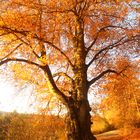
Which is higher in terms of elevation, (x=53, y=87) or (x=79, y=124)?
(x=53, y=87)

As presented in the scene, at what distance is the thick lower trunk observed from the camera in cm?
1156

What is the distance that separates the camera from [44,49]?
12789mm

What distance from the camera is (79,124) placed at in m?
11.7

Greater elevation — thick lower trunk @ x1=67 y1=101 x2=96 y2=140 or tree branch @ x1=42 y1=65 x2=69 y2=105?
tree branch @ x1=42 y1=65 x2=69 y2=105

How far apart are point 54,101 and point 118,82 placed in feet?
11.0

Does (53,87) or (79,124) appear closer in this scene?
Answer: (79,124)

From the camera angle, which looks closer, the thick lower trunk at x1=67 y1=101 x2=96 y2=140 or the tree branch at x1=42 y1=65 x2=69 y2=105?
the thick lower trunk at x1=67 y1=101 x2=96 y2=140

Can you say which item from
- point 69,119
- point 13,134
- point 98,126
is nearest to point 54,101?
point 69,119

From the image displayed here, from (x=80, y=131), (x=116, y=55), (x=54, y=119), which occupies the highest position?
(x=116, y=55)

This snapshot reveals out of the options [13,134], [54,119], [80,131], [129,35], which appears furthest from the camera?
[13,134]

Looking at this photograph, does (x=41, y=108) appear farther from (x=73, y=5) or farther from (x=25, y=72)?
(x=73, y=5)

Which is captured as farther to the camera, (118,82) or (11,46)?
(118,82)

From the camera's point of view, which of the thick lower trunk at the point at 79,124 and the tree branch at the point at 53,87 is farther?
the tree branch at the point at 53,87

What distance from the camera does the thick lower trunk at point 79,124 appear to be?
1156cm
